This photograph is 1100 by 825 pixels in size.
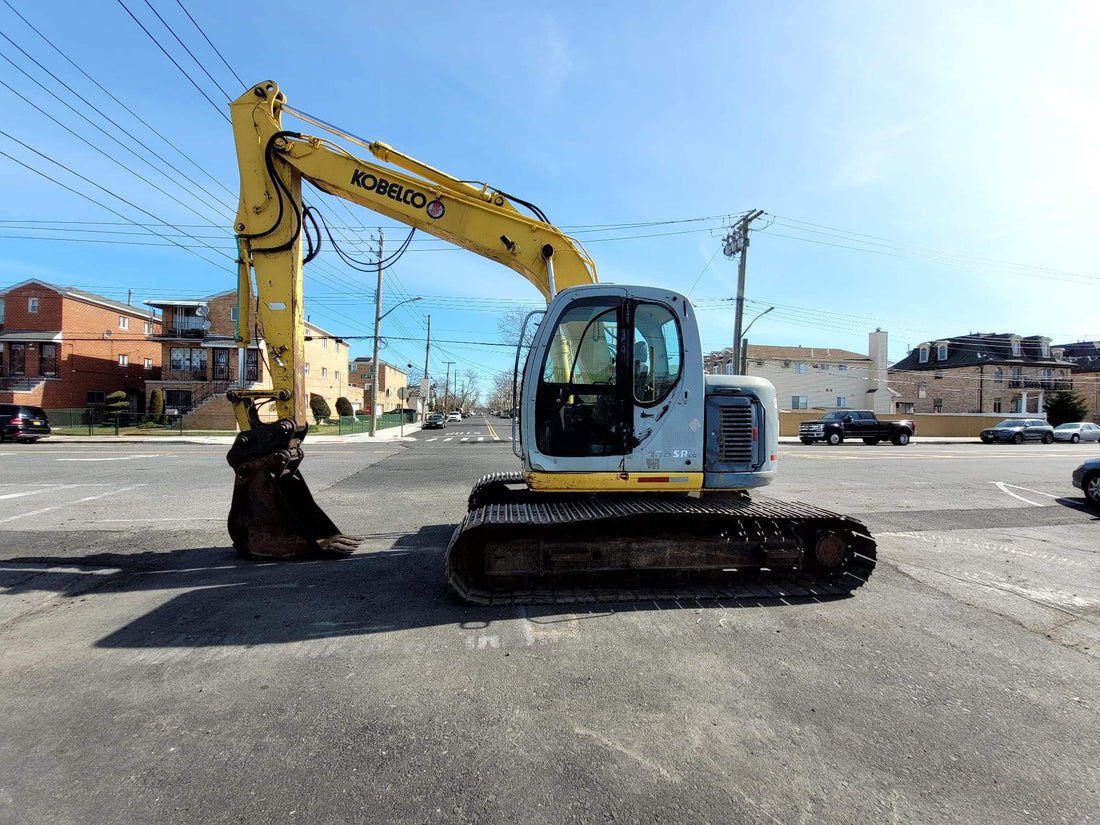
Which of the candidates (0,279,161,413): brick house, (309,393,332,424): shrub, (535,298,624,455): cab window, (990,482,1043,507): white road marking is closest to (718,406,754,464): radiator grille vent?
(535,298,624,455): cab window

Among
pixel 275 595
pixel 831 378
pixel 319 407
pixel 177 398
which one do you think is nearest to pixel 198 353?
pixel 177 398

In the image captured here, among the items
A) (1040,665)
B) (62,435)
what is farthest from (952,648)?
(62,435)

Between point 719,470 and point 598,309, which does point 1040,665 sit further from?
point 598,309

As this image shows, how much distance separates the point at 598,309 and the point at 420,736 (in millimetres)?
3470

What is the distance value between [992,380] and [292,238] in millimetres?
65068

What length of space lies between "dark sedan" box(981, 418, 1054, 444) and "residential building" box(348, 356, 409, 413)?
6216cm

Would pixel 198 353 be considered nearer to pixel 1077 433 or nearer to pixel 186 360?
pixel 186 360

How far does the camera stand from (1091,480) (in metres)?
9.38

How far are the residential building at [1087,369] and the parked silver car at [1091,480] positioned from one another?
191 feet

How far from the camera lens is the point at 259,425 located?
18.3 ft

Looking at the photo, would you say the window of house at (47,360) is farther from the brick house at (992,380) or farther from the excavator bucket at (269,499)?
the brick house at (992,380)

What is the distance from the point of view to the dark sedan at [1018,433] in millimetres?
32344

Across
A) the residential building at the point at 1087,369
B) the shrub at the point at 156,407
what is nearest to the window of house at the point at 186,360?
the shrub at the point at 156,407

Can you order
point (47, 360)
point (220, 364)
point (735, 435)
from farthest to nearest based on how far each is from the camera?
point (220, 364) → point (47, 360) → point (735, 435)
